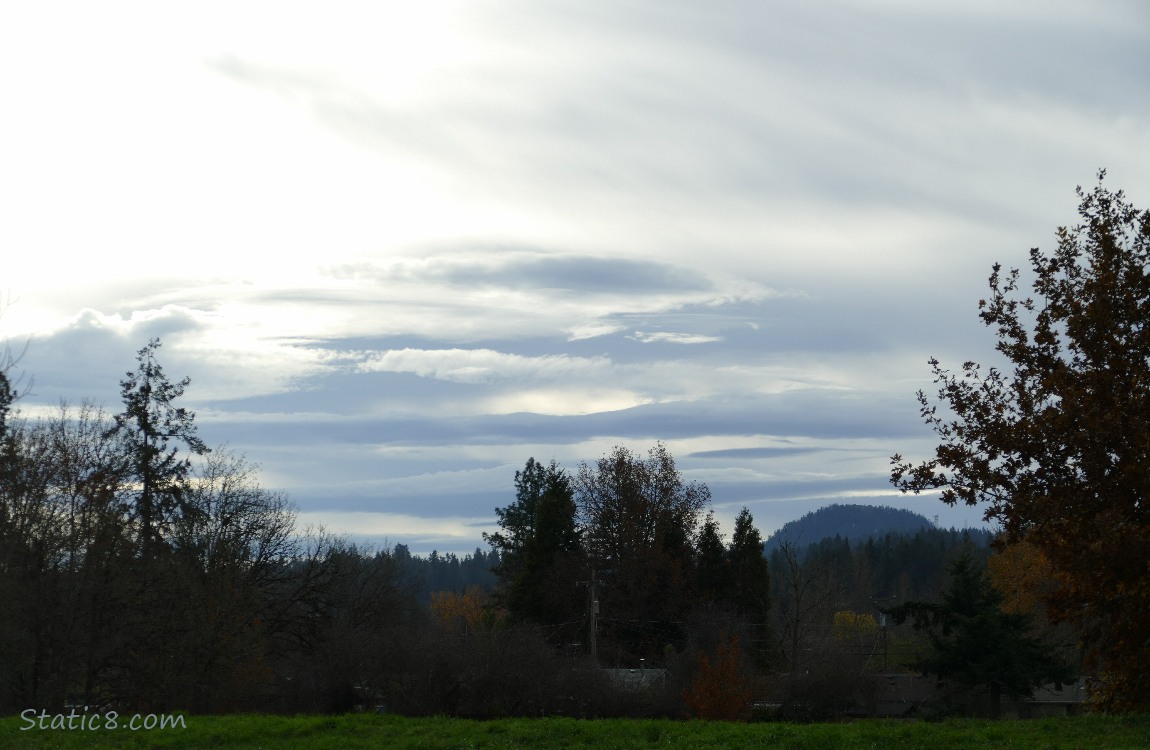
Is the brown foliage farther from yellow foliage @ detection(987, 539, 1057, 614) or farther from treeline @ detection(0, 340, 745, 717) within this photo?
yellow foliage @ detection(987, 539, 1057, 614)

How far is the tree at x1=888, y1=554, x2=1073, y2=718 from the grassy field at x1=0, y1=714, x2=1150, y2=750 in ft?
70.9

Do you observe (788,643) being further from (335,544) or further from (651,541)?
(335,544)

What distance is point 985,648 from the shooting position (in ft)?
122

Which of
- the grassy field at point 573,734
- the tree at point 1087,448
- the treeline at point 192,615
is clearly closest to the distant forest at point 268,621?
the treeline at point 192,615

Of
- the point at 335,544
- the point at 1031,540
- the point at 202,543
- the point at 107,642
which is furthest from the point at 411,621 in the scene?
the point at 1031,540

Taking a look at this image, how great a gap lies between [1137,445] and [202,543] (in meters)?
32.6

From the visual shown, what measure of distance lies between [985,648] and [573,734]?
25.7 metres

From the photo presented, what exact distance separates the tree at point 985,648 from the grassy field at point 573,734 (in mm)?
21596

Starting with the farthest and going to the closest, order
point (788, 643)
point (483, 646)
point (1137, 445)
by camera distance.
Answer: point (788, 643), point (483, 646), point (1137, 445)

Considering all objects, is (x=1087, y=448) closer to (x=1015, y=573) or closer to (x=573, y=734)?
(x=573, y=734)

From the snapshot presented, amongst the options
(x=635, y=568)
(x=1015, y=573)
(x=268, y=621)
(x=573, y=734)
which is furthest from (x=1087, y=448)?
(x=1015, y=573)

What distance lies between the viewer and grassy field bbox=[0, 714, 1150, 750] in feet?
49.5

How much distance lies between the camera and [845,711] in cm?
3753

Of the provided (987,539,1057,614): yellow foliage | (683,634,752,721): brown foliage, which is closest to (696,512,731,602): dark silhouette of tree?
(987,539,1057,614): yellow foliage
